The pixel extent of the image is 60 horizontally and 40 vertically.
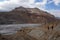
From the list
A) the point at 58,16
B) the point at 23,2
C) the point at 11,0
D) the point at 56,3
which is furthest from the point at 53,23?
the point at 11,0

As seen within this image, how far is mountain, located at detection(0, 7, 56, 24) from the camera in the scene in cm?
823

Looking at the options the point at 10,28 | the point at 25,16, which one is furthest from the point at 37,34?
the point at 10,28

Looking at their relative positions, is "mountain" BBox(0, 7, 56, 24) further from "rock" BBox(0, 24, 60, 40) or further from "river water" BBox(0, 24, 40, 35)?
"rock" BBox(0, 24, 60, 40)

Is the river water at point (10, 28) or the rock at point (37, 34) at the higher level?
the river water at point (10, 28)

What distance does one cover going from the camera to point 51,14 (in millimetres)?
8406

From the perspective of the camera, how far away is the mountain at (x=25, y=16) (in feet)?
27.0

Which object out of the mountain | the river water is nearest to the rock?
the river water

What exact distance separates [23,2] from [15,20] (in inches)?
36.3

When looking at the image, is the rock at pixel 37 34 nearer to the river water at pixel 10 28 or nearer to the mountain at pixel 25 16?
the river water at pixel 10 28

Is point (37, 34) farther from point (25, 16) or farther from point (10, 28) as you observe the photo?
point (10, 28)

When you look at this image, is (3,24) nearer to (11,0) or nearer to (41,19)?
(11,0)

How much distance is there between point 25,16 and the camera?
8.27 metres

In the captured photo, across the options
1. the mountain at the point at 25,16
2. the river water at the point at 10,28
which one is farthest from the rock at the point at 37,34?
the mountain at the point at 25,16

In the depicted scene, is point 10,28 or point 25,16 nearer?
point 10,28
